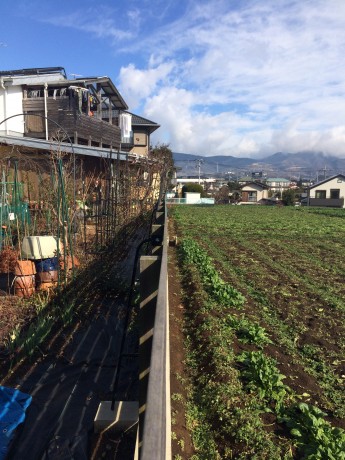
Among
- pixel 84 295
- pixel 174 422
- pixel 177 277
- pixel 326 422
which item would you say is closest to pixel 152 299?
pixel 174 422

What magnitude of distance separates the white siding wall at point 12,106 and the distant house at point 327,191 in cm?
5180

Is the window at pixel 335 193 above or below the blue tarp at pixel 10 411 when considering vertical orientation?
above

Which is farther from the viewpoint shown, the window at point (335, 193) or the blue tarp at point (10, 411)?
the window at point (335, 193)

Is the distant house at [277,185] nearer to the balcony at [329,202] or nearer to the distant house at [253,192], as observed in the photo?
the distant house at [253,192]

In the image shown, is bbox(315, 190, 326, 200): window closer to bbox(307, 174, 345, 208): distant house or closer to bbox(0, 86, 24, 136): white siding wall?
bbox(307, 174, 345, 208): distant house

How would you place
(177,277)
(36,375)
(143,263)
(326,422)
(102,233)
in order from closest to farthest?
(143,263) < (326,422) < (36,375) < (177,277) < (102,233)

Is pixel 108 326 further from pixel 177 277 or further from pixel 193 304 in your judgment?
pixel 177 277

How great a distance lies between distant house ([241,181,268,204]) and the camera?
82.4 meters

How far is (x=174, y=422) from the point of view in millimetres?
3227

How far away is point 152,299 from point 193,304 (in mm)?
3373

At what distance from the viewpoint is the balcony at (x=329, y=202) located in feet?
198

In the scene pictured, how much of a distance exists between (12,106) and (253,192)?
217 feet

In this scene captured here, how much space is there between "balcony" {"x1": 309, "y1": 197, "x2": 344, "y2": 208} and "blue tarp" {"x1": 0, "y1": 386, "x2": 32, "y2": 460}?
62791mm

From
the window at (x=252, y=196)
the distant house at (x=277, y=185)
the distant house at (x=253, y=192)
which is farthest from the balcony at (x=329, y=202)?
the distant house at (x=277, y=185)
